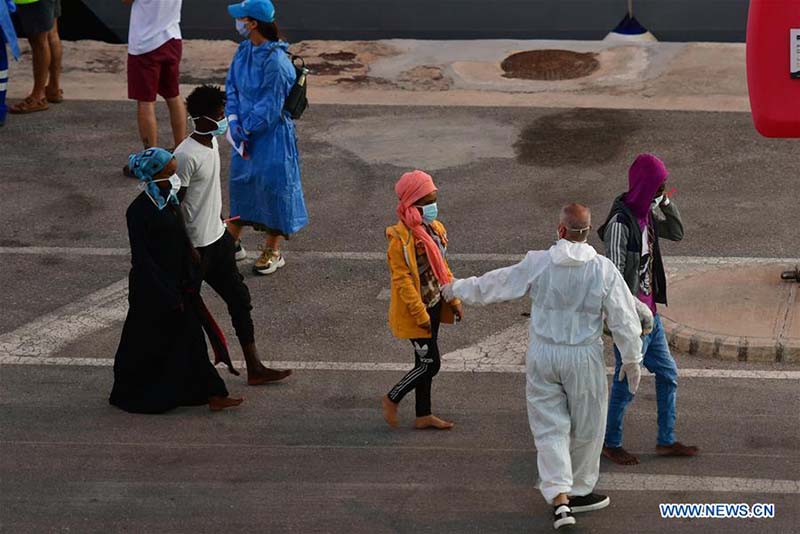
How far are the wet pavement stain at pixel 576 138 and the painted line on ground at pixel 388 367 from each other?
4.57m

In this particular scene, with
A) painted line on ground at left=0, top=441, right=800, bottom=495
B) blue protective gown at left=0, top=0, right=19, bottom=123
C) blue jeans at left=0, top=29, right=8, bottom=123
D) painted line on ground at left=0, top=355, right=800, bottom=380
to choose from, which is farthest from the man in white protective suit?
blue jeans at left=0, top=29, right=8, bottom=123

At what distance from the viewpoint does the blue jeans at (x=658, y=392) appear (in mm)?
7613

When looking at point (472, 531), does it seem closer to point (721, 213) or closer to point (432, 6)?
point (721, 213)

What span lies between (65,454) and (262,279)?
303cm

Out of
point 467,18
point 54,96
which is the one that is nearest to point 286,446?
point 54,96

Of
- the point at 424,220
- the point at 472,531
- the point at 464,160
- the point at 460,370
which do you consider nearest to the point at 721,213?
the point at 464,160

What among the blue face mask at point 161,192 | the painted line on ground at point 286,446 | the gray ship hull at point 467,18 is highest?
the blue face mask at point 161,192

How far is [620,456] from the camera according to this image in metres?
7.70

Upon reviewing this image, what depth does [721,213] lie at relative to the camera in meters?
11.8

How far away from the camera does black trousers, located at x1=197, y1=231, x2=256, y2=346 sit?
28.3 ft

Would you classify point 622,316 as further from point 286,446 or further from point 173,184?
point 173,184

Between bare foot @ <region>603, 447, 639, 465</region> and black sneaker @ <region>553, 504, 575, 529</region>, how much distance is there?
830 mm

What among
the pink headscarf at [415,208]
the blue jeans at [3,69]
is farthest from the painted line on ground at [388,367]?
the blue jeans at [3,69]

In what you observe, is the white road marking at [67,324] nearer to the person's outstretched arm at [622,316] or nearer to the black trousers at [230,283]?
the black trousers at [230,283]
